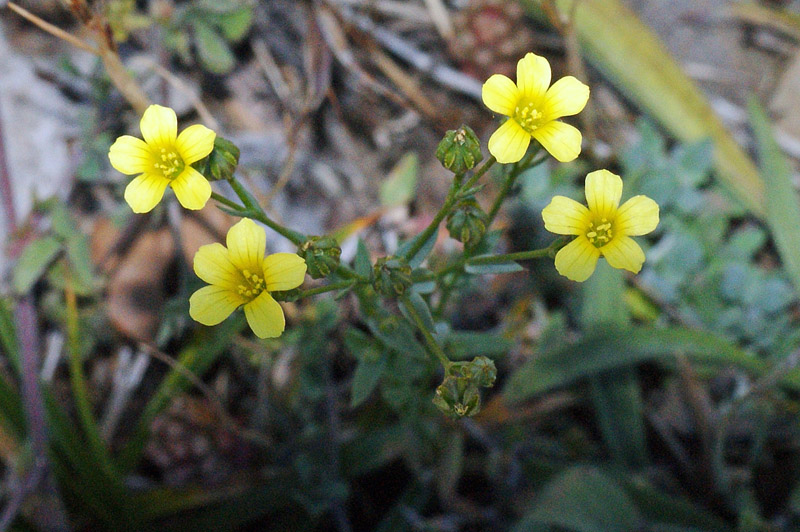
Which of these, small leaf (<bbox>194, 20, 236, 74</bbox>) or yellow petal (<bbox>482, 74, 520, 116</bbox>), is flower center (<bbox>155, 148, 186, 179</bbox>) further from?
small leaf (<bbox>194, 20, 236, 74</bbox>)

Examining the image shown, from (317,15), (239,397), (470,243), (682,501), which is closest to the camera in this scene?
(470,243)

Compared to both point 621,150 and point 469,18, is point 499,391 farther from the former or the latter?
point 469,18

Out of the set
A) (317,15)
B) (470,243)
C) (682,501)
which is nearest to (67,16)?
(317,15)

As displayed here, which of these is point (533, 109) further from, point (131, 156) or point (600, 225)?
point (131, 156)

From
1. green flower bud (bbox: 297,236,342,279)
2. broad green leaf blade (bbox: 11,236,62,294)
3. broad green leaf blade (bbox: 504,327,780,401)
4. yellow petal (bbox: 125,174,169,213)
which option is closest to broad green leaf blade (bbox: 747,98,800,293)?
broad green leaf blade (bbox: 504,327,780,401)

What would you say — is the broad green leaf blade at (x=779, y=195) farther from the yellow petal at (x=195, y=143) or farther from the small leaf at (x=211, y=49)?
the yellow petal at (x=195, y=143)

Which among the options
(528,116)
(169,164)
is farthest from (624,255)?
(169,164)
